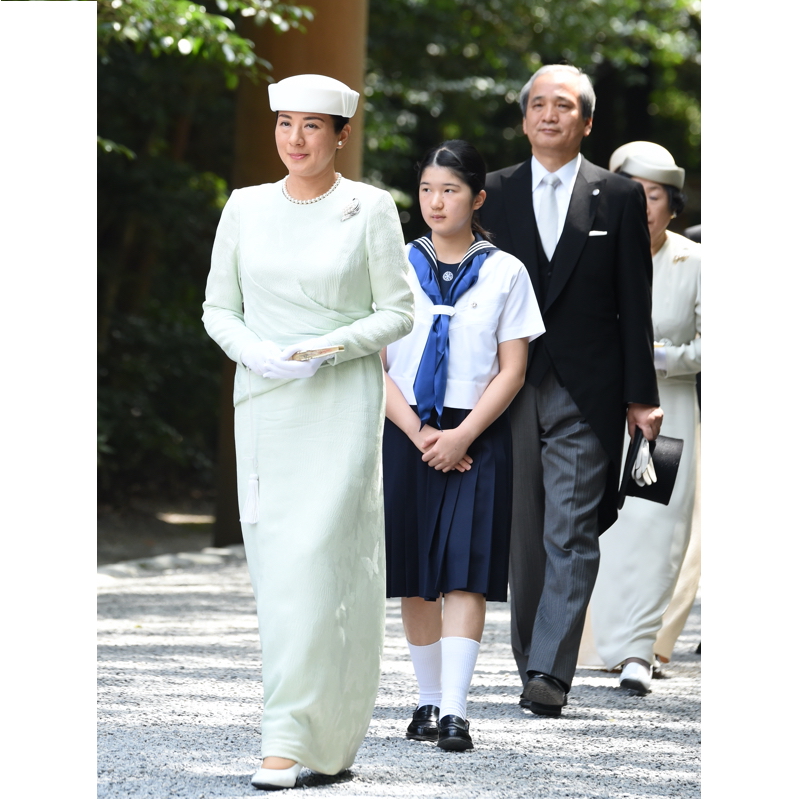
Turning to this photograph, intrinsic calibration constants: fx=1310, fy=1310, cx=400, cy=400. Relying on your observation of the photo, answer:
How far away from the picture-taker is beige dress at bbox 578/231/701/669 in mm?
5566

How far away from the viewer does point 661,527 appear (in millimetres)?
5754

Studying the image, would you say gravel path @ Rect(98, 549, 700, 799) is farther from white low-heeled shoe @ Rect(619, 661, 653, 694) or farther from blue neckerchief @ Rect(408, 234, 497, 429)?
blue neckerchief @ Rect(408, 234, 497, 429)

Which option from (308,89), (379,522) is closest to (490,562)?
(379,522)

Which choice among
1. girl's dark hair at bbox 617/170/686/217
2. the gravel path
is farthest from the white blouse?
girl's dark hair at bbox 617/170/686/217

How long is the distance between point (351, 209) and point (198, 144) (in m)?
12.4

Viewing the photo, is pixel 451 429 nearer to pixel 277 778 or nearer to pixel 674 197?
pixel 277 778

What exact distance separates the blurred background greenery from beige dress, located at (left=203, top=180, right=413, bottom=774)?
297 inches

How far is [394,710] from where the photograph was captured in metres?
4.79

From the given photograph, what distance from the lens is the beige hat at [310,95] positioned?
3.54m

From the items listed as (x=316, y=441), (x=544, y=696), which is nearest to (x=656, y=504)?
(x=544, y=696)

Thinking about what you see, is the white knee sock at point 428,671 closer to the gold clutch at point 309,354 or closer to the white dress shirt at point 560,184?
the gold clutch at point 309,354

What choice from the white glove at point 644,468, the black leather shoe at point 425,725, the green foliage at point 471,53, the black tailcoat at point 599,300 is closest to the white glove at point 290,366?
the black leather shoe at point 425,725

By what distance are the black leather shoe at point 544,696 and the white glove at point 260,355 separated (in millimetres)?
1779

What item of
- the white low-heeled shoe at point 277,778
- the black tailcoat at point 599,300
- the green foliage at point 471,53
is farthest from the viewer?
the green foliage at point 471,53
